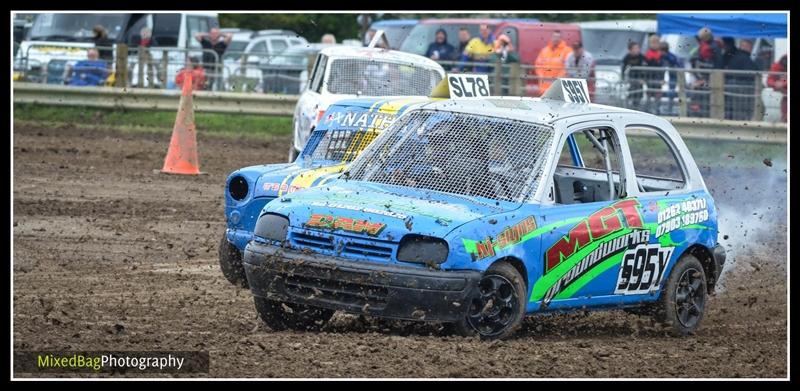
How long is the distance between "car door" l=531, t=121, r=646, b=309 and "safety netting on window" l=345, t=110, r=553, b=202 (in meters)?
0.16

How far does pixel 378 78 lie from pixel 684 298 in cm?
756

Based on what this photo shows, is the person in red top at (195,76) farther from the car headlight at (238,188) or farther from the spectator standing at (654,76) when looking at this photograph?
the car headlight at (238,188)

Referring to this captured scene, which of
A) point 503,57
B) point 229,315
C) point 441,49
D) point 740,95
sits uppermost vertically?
point 441,49

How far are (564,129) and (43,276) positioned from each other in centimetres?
406

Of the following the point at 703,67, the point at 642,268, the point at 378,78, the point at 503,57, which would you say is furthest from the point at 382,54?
the point at 642,268

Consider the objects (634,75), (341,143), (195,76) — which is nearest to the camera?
(341,143)

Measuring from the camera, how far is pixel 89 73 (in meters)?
23.3

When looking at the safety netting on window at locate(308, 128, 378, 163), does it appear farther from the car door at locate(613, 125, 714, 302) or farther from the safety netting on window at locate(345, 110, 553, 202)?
the car door at locate(613, 125, 714, 302)

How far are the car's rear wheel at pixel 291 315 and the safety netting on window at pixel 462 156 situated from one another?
2.76 feet

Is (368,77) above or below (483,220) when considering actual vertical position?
above

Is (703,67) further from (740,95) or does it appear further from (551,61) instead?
(551,61)

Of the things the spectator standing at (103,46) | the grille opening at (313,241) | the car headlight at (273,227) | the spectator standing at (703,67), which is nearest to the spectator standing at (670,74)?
the spectator standing at (703,67)

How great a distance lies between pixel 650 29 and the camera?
3225cm

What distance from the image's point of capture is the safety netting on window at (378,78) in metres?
15.6
